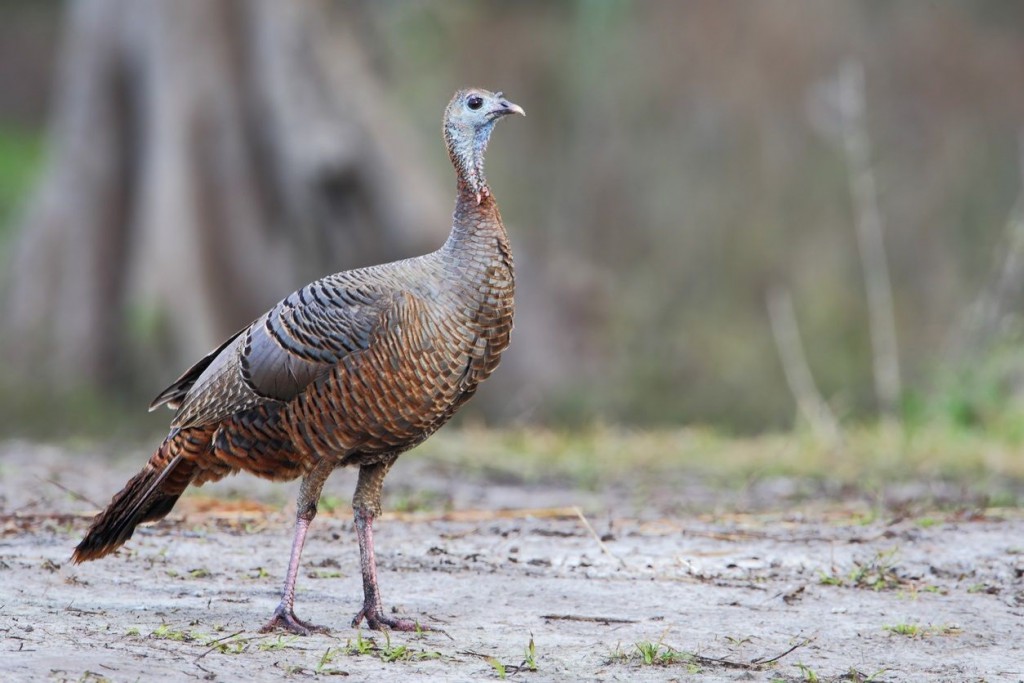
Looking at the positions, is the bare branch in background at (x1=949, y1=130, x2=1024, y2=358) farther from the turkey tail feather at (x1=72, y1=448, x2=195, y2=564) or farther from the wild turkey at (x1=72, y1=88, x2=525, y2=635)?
the turkey tail feather at (x1=72, y1=448, x2=195, y2=564)

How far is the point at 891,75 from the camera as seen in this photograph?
1359cm

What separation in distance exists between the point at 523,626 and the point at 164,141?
8394 mm

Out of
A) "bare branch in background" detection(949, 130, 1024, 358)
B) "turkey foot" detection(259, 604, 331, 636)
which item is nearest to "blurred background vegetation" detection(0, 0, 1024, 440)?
"bare branch in background" detection(949, 130, 1024, 358)

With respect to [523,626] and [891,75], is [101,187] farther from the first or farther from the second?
[523,626]

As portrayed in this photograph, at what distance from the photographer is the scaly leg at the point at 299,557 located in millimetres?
4355

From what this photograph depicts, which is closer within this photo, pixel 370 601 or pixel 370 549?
pixel 370 601

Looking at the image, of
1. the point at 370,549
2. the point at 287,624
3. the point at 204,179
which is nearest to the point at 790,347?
the point at 204,179

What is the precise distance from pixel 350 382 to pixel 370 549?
1.82 ft

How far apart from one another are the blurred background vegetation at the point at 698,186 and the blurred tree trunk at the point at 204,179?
5.0 inches

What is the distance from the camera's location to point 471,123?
498 centimetres

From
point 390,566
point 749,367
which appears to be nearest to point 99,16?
point 749,367

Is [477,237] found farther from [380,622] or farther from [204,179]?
[204,179]

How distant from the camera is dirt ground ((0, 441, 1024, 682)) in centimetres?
402

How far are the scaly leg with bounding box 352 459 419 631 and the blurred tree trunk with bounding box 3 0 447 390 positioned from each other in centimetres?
720
